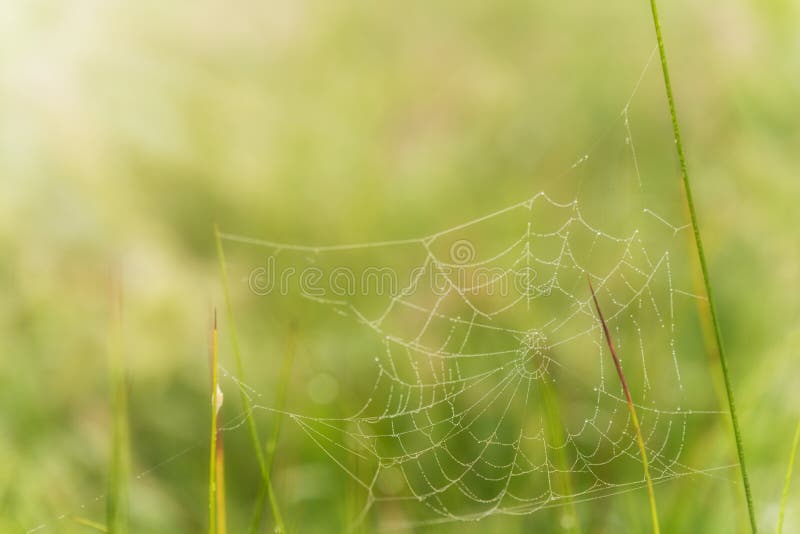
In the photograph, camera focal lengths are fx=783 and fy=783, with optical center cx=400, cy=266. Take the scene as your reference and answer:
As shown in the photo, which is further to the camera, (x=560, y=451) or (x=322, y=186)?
(x=322, y=186)

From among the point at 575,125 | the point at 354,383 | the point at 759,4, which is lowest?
the point at 354,383

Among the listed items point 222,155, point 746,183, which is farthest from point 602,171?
point 222,155

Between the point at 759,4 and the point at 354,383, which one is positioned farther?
the point at 759,4

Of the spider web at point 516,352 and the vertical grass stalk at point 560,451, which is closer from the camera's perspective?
the vertical grass stalk at point 560,451

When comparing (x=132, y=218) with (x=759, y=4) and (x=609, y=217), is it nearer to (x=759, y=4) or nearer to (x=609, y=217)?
(x=609, y=217)

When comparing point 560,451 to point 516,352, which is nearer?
point 560,451

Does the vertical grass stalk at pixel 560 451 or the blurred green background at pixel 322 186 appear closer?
the vertical grass stalk at pixel 560 451

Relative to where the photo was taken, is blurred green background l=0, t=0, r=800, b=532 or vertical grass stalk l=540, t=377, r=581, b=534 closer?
vertical grass stalk l=540, t=377, r=581, b=534

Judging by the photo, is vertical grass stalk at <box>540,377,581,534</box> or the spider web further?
the spider web
